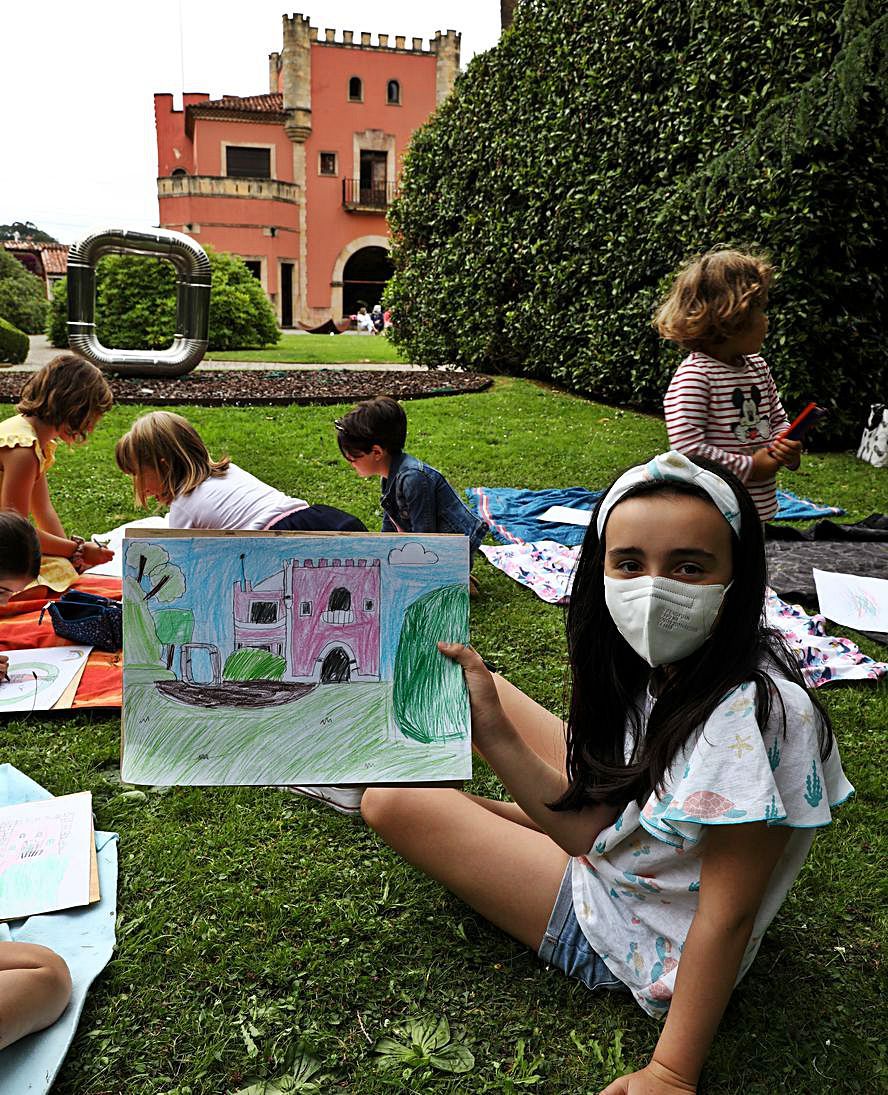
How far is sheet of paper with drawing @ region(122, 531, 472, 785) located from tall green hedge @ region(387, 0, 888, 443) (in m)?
3.71

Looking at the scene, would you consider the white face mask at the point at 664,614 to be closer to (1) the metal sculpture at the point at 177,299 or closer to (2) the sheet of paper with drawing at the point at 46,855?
(2) the sheet of paper with drawing at the point at 46,855

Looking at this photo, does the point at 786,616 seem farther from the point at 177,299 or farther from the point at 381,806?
the point at 177,299

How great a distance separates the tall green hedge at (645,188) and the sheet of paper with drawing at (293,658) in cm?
371

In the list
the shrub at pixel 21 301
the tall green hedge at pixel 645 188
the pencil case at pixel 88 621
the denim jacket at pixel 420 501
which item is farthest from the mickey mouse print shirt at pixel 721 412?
the shrub at pixel 21 301

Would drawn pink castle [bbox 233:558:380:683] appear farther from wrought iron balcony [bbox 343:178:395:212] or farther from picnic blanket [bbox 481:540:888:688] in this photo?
wrought iron balcony [bbox 343:178:395:212]

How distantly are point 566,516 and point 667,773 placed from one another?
4589mm

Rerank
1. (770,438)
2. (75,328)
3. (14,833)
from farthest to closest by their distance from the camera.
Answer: (75,328), (770,438), (14,833)

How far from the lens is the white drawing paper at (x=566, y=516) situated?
6055 millimetres

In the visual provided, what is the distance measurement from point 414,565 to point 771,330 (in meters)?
6.67

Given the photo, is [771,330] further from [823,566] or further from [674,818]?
[674,818]

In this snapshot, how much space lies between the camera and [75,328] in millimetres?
11344

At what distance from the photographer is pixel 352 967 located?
2.13 m

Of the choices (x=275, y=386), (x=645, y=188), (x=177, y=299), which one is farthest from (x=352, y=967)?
(x=177, y=299)

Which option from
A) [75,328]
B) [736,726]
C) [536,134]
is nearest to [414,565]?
[736,726]
